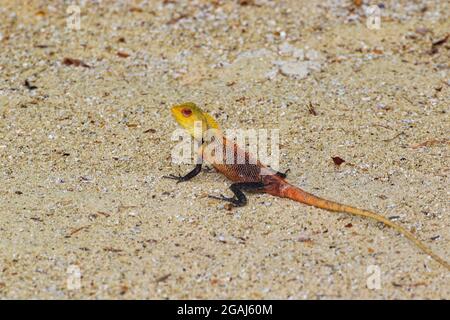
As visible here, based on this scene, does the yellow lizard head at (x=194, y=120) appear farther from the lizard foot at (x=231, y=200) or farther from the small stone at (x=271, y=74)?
the small stone at (x=271, y=74)

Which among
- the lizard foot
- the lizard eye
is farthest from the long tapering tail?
the lizard eye

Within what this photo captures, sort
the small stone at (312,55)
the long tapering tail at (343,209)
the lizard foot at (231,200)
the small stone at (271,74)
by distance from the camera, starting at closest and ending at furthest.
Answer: the long tapering tail at (343,209), the lizard foot at (231,200), the small stone at (271,74), the small stone at (312,55)

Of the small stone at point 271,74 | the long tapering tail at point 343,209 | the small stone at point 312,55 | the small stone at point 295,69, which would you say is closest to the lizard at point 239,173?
the long tapering tail at point 343,209

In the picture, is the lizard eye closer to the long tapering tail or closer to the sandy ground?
the sandy ground

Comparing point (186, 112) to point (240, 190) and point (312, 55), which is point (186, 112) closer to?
point (240, 190)

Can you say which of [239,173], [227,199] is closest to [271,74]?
[239,173]
